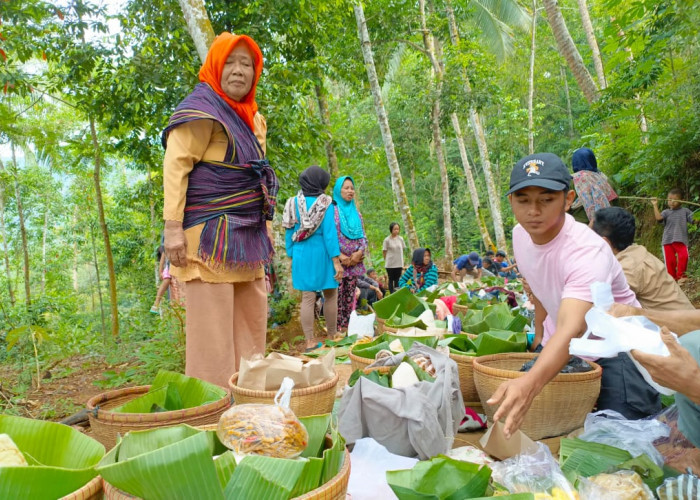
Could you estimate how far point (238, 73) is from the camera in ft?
8.86

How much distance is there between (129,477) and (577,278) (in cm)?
149

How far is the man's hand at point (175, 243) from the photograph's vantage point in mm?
2502

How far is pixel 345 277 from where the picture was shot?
5.64 metres

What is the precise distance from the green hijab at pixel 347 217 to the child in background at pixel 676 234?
399 cm

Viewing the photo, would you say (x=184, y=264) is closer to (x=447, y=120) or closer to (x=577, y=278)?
(x=577, y=278)

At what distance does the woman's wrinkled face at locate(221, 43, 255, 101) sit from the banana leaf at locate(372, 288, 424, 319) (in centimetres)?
173

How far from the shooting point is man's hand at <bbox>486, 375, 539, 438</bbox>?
1.45 metres

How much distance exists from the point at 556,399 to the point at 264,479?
1.42 metres

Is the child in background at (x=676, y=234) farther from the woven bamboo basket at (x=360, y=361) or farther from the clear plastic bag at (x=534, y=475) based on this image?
the clear plastic bag at (x=534, y=475)

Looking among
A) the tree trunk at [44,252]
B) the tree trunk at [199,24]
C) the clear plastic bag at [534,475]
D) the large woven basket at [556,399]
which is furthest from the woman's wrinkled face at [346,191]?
the tree trunk at [44,252]

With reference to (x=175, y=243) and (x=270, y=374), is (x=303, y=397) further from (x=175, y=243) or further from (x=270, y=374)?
(x=175, y=243)

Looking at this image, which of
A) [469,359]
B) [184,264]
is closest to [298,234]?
[184,264]

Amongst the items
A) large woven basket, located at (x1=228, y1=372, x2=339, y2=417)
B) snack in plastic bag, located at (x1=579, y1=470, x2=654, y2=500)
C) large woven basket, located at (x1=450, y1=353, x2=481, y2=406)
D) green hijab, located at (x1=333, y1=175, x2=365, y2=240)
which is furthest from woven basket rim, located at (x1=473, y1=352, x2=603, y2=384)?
green hijab, located at (x1=333, y1=175, x2=365, y2=240)

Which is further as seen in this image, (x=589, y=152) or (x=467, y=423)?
(x=589, y=152)
